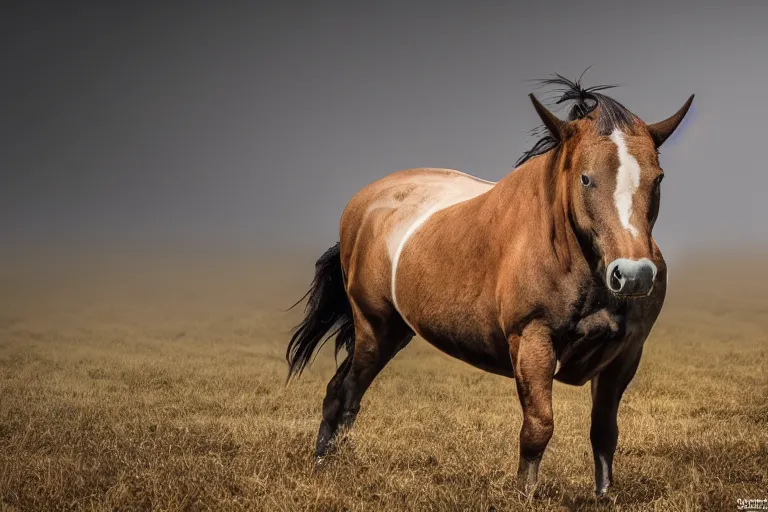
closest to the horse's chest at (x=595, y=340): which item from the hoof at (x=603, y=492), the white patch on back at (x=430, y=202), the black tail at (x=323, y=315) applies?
the hoof at (x=603, y=492)

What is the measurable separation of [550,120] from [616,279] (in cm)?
92

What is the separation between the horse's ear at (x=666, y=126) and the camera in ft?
12.6

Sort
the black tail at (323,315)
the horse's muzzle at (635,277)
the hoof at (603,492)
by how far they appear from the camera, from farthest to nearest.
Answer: the black tail at (323,315) < the hoof at (603,492) < the horse's muzzle at (635,277)

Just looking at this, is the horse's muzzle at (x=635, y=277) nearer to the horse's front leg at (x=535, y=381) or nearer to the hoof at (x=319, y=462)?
Answer: the horse's front leg at (x=535, y=381)

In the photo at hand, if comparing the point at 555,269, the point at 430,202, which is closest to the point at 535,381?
the point at 555,269

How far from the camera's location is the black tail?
659 cm

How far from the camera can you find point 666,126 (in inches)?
152

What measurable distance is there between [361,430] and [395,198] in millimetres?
2171

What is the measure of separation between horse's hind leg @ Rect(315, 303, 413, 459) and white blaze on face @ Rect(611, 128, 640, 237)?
8.43 ft

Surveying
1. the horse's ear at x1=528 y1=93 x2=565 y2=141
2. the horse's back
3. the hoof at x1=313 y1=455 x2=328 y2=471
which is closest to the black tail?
the horse's back

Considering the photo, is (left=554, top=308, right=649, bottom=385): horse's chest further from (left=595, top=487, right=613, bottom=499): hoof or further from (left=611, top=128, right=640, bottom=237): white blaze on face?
(left=595, top=487, right=613, bottom=499): hoof

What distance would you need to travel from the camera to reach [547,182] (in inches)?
158

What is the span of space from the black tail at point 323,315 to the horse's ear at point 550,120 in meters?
3.11

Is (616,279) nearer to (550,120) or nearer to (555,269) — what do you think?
(555,269)
